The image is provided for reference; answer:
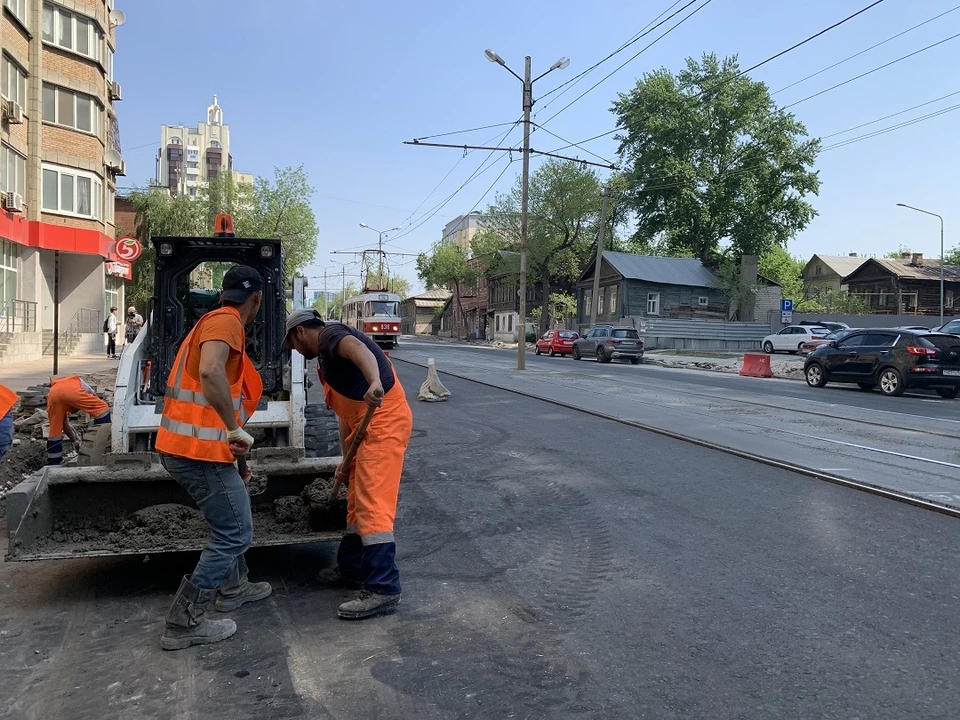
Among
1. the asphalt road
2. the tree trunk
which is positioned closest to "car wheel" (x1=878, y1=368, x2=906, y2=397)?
the asphalt road

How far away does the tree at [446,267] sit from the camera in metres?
76.2

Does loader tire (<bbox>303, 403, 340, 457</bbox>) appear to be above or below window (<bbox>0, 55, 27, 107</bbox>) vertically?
below

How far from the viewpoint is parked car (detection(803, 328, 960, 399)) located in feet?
56.0

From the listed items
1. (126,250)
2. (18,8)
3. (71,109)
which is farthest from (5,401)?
(71,109)

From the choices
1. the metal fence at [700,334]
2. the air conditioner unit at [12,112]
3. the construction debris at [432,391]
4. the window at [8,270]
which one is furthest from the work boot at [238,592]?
the metal fence at [700,334]

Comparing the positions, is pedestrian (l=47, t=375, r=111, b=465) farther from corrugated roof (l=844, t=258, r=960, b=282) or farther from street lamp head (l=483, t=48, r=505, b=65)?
corrugated roof (l=844, t=258, r=960, b=282)

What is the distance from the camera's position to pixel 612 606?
13.8 feet

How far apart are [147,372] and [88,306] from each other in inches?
1047

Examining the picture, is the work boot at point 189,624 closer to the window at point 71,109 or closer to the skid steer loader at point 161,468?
the skid steer loader at point 161,468

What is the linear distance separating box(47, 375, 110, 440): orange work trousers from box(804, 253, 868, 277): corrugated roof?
262 feet

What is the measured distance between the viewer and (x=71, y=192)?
27.5 m

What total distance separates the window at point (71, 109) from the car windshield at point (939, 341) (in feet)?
90.8

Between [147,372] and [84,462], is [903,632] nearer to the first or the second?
[84,462]

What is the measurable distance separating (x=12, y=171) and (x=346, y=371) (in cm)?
2508
